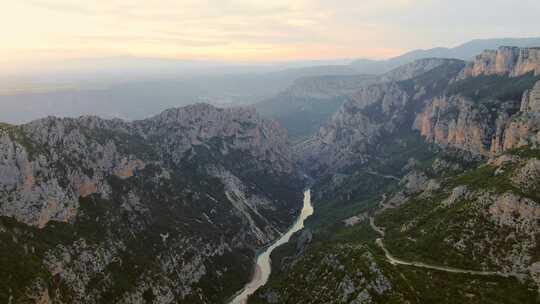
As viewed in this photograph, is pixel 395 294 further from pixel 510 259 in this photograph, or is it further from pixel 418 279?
pixel 510 259

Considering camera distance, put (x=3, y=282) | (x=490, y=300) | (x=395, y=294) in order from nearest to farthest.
Result: 1. (x=490, y=300)
2. (x=395, y=294)
3. (x=3, y=282)

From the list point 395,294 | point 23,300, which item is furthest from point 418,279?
point 23,300

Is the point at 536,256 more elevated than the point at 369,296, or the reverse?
the point at 536,256

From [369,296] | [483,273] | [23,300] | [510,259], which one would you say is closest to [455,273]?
[483,273]

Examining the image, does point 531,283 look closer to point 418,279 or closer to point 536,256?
point 536,256

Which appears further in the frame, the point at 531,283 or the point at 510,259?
the point at 510,259

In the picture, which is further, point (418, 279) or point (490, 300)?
point (418, 279)

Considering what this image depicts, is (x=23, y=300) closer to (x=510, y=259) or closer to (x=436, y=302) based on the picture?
(x=436, y=302)

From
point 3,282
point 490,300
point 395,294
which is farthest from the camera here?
point 3,282
